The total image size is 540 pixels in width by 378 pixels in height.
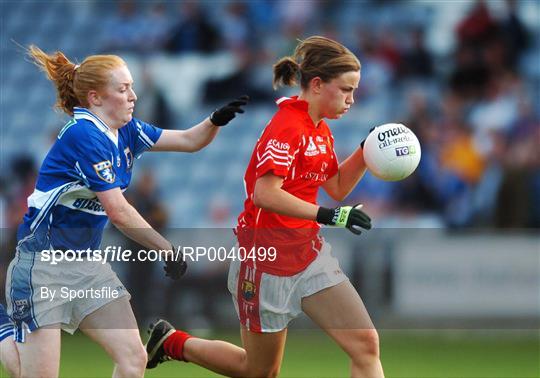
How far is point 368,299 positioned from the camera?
36.6ft

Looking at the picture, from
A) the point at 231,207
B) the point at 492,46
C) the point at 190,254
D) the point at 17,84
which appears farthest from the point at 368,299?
the point at 17,84

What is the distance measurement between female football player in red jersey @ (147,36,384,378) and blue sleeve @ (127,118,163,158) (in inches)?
21.6

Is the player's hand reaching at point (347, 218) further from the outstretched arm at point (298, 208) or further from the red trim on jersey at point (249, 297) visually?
the red trim on jersey at point (249, 297)

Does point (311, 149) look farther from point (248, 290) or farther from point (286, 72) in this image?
point (248, 290)

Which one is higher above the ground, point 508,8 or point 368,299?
point 508,8

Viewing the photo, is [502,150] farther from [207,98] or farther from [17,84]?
[17,84]

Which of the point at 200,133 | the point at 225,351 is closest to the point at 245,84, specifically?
the point at 200,133

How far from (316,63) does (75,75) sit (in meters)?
1.20

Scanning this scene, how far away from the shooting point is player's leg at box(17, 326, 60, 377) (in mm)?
5316

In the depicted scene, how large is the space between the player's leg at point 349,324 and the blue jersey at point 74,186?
1141mm

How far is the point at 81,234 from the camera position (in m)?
5.55

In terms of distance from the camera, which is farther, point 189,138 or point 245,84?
point 245,84

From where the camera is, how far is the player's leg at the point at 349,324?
5.58 metres

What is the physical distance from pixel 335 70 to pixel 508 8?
893 cm
